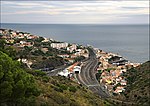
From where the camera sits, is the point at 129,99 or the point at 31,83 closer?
the point at 31,83

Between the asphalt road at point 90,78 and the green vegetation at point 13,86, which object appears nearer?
the green vegetation at point 13,86

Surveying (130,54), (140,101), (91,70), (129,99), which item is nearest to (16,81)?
(140,101)

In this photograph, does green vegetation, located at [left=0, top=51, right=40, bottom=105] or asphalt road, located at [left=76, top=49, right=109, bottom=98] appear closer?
green vegetation, located at [left=0, top=51, right=40, bottom=105]

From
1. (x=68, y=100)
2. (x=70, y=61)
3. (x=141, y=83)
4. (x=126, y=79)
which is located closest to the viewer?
(x=68, y=100)

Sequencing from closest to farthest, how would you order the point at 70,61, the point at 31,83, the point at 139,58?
the point at 31,83, the point at 70,61, the point at 139,58

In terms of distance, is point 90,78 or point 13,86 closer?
point 13,86

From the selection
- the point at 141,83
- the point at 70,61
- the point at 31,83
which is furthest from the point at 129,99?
the point at 70,61

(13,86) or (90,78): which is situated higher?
(13,86)

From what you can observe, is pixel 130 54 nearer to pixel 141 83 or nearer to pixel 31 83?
pixel 141 83

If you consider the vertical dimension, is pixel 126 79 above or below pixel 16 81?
below

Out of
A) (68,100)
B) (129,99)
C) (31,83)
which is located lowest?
Answer: (129,99)

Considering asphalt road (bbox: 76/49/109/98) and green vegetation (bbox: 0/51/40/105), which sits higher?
green vegetation (bbox: 0/51/40/105)
